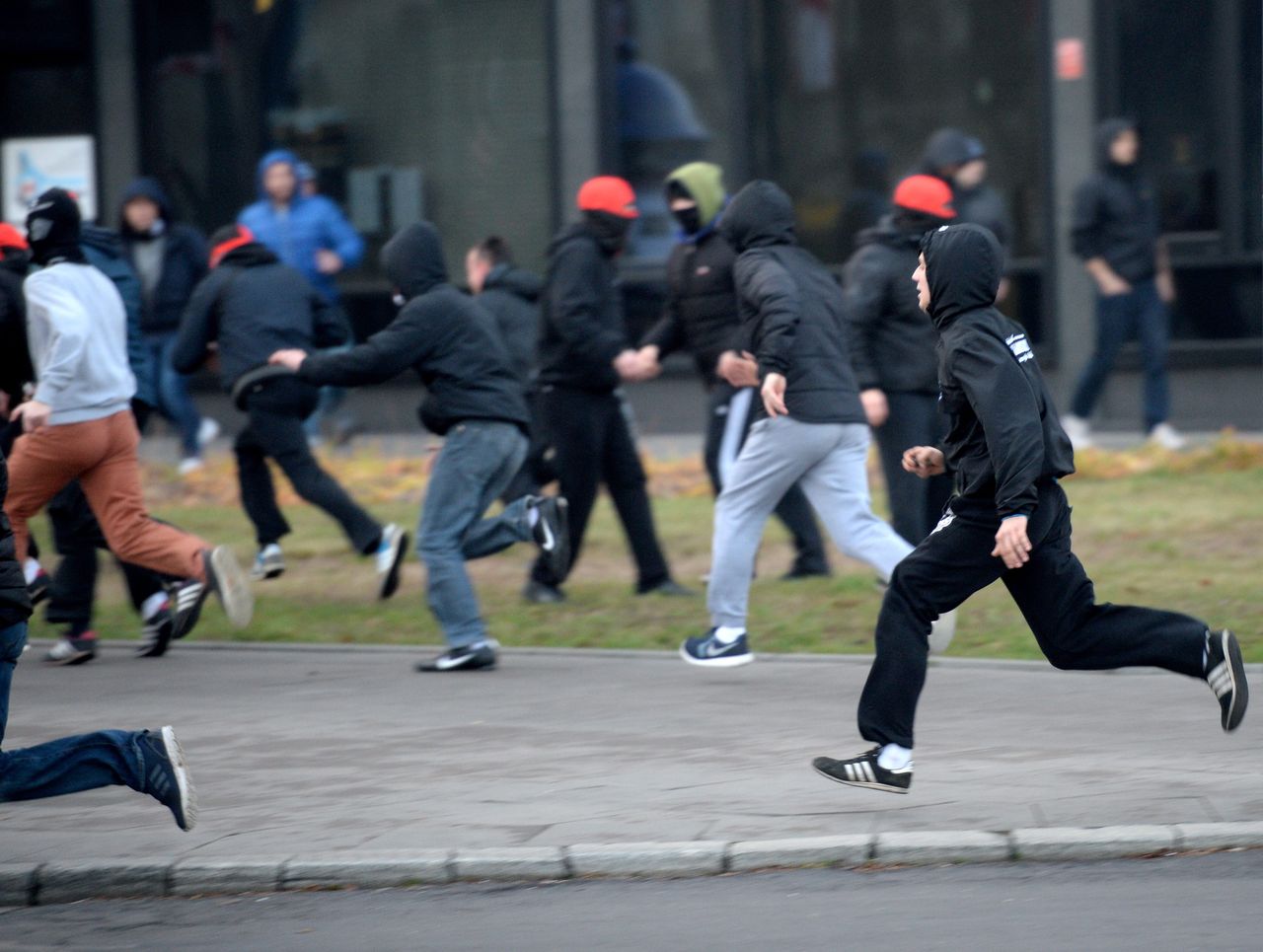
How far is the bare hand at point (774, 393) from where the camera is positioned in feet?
25.5

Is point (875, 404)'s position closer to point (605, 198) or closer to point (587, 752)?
point (605, 198)

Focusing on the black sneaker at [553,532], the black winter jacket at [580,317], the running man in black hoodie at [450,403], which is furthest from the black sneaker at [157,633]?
the black winter jacket at [580,317]

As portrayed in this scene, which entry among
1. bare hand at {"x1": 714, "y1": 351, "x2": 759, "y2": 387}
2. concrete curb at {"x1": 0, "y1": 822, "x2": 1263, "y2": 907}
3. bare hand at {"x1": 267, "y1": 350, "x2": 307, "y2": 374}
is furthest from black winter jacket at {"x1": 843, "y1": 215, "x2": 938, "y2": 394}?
concrete curb at {"x1": 0, "y1": 822, "x2": 1263, "y2": 907}

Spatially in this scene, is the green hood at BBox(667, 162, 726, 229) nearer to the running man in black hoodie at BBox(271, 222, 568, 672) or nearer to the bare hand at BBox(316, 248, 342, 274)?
the running man in black hoodie at BBox(271, 222, 568, 672)

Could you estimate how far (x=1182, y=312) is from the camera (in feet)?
48.9

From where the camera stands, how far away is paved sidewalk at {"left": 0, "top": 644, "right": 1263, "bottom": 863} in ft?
19.2

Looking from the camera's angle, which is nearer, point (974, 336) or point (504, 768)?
point (974, 336)

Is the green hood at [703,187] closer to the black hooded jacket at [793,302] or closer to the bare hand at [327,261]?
the black hooded jacket at [793,302]

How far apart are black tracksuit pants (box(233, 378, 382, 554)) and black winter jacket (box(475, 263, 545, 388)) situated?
3.37 feet

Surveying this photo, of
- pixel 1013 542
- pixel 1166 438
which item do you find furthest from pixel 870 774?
pixel 1166 438

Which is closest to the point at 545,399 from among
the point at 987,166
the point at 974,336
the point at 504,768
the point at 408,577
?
the point at 408,577

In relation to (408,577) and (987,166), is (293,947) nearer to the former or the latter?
(408,577)

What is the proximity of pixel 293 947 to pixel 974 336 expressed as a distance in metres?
2.48

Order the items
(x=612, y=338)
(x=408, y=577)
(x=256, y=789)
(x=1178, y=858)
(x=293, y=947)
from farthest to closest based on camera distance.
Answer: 1. (x=408, y=577)
2. (x=612, y=338)
3. (x=256, y=789)
4. (x=1178, y=858)
5. (x=293, y=947)
